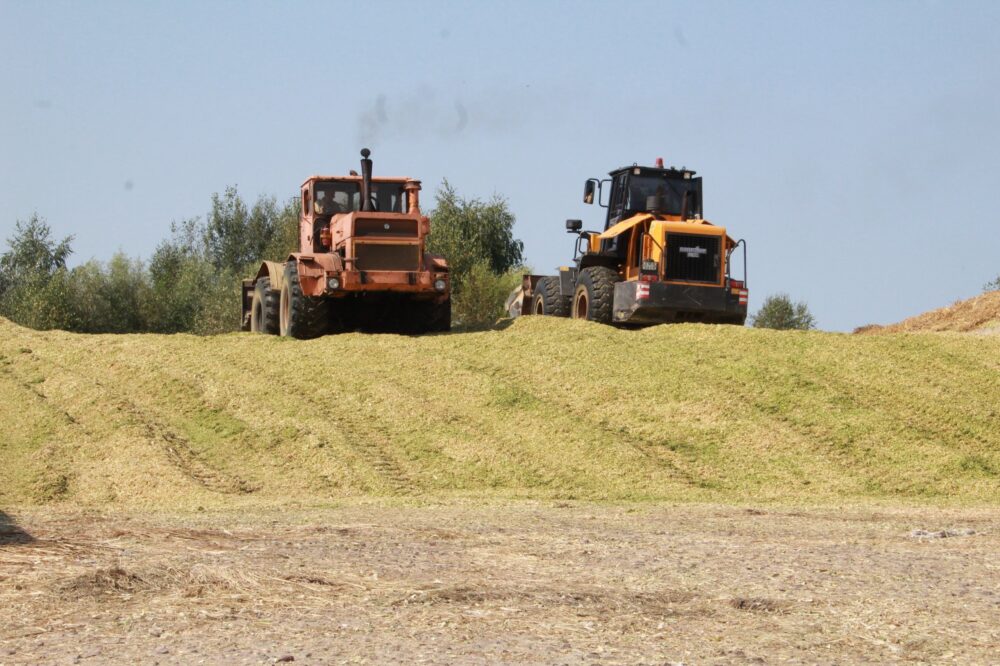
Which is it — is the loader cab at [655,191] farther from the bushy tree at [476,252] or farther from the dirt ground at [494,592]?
the bushy tree at [476,252]

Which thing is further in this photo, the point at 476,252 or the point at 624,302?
the point at 476,252

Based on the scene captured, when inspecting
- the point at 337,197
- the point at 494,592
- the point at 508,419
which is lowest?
the point at 494,592

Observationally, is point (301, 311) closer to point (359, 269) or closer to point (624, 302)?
point (359, 269)

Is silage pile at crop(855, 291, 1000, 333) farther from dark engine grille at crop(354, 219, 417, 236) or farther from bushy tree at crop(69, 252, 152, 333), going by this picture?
bushy tree at crop(69, 252, 152, 333)

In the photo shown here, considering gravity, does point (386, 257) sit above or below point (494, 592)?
above

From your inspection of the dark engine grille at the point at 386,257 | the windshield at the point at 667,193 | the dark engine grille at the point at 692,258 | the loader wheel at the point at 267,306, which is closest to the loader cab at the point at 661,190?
the windshield at the point at 667,193

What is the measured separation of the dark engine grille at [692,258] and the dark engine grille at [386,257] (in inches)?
162

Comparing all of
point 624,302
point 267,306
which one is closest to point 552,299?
point 624,302

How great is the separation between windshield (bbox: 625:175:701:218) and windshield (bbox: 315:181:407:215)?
13.1 ft

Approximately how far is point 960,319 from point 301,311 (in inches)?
633

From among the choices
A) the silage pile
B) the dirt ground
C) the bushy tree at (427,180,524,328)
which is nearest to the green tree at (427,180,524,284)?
the bushy tree at (427,180,524,328)

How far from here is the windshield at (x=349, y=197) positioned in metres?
22.9

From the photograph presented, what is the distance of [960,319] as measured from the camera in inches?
1199

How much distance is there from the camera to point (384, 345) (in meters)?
19.9
